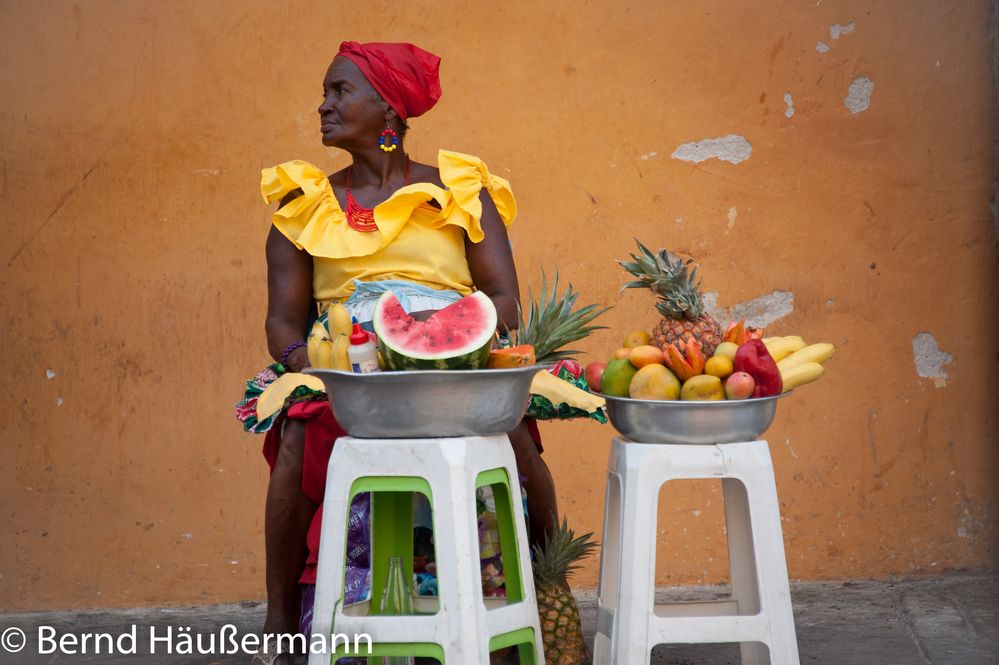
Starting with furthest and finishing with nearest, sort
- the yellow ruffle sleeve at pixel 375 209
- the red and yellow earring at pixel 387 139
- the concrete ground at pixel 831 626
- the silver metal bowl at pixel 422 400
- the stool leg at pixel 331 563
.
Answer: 1. the concrete ground at pixel 831 626
2. the red and yellow earring at pixel 387 139
3. the yellow ruffle sleeve at pixel 375 209
4. the stool leg at pixel 331 563
5. the silver metal bowl at pixel 422 400

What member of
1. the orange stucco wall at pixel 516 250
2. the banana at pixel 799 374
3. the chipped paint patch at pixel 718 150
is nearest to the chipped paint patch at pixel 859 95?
the orange stucco wall at pixel 516 250

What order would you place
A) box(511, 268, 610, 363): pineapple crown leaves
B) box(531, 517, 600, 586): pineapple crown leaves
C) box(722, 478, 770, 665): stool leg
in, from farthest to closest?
box(531, 517, 600, 586): pineapple crown leaves
box(722, 478, 770, 665): stool leg
box(511, 268, 610, 363): pineapple crown leaves

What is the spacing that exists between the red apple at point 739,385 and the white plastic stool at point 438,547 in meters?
0.58

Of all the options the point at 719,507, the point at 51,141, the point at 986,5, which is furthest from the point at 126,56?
the point at 986,5

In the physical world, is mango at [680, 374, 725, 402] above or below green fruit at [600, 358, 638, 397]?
below

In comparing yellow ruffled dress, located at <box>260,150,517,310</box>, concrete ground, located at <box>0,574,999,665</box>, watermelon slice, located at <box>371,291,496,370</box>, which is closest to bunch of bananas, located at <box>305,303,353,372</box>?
watermelon slice, located at <box>371,291,496,370</box>

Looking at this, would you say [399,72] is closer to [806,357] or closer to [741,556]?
[806,357]

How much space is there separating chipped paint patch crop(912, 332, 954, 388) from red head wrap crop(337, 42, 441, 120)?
2256 mm

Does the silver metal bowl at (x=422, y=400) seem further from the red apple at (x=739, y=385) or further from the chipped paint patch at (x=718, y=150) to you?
the chipped paint patch at (x=718, y=150)

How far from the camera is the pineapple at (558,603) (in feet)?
11.0

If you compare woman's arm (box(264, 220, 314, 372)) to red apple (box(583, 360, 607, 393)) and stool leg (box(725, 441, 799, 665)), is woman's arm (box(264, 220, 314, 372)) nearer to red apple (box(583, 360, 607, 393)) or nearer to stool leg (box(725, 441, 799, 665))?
red apple (box(583, 360, 607, 393))

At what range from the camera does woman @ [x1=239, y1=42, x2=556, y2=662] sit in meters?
3.45

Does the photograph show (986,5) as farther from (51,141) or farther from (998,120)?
(51,141)

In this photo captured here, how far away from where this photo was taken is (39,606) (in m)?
4.73
